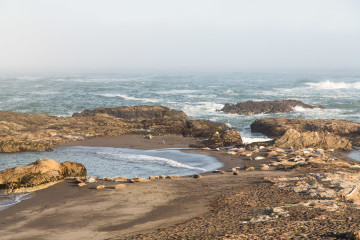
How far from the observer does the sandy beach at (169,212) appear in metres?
9.26

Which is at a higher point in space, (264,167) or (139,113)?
(264,167)

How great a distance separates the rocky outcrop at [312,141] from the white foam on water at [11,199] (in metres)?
14.7

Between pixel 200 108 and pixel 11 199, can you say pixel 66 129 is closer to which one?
pixel 11 199

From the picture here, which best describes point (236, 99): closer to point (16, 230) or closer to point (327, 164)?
point (327, 164)

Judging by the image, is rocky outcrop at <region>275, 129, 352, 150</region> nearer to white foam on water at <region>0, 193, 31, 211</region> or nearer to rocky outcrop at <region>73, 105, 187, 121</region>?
white foam on water at <region>0, 193, 31, 211</region>

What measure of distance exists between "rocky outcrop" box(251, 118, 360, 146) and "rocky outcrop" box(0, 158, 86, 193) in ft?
57.5

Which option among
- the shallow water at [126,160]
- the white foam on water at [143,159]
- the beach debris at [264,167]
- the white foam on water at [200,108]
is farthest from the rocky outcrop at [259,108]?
the beach debris at [264,167]

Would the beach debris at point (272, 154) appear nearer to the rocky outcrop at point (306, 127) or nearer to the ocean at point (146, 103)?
the ocean at point (146, 103)

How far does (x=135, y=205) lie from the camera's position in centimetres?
1207

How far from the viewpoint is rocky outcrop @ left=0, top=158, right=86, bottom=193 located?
1427 cm

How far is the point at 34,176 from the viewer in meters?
14.6

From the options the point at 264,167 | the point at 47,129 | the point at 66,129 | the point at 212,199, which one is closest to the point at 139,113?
the point at 66,129

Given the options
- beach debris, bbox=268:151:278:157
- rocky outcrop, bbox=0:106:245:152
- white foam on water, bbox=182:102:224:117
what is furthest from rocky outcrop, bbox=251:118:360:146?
white foam on water, bbox=182:102:224:117

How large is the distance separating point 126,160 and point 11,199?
7.22 m
